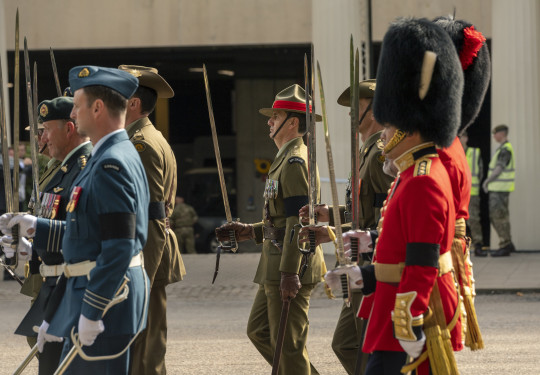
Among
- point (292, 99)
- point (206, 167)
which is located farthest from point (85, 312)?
point (206, 167)

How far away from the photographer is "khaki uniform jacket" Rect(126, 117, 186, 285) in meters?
5.98

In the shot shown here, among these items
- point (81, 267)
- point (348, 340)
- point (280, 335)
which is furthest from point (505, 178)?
point (81, 267)

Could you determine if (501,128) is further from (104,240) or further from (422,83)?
(104,240)

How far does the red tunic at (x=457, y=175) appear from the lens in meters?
4.34

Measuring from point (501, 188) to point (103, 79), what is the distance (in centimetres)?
1176

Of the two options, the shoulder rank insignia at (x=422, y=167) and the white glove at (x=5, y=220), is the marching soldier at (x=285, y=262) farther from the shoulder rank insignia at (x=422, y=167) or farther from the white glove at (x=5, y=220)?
the shoulder rank insignia at (x=422, y=167)

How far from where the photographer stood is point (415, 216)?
4.01 metres

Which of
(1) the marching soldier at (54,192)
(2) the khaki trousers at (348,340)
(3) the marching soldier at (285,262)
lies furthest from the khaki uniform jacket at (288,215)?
(1) the marching soldier at (54,192)

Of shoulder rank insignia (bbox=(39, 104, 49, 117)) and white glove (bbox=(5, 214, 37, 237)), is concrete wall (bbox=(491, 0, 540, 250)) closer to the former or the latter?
shoulder rank insignia (bbox=(39, 104, 49, 117))

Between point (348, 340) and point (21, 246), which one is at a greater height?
point (21, 246)

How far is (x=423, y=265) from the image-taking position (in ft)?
13.0

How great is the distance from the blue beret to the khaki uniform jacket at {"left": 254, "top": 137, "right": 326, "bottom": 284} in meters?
1.95

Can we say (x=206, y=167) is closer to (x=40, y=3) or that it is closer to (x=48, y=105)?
(x=40, y=3)

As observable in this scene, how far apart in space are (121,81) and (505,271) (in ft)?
33.1
